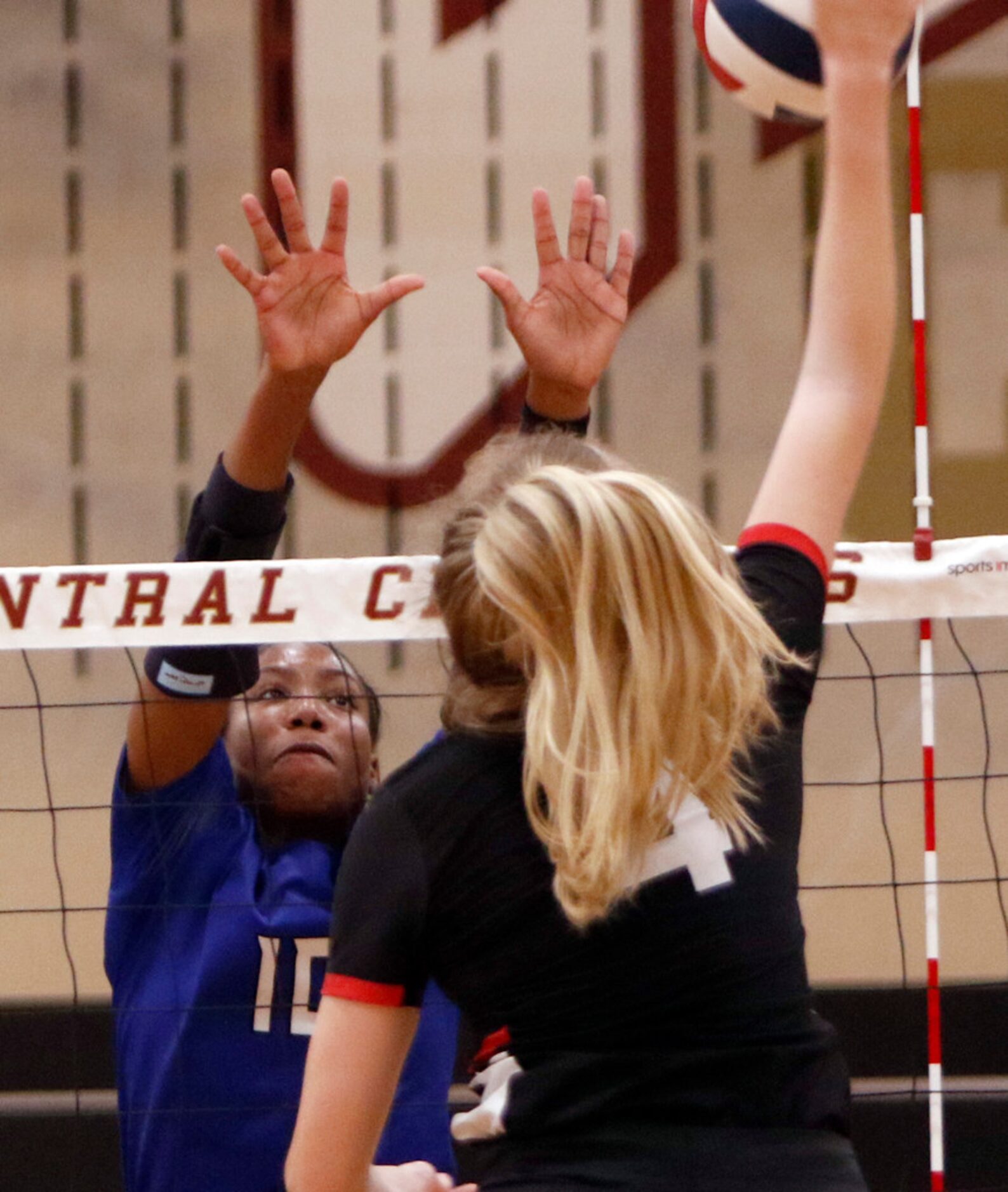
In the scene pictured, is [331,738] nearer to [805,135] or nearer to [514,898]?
[514,898]

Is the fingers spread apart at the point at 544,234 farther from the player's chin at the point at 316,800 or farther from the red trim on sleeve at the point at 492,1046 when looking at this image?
the red trim on sleeve at the point at 492,1046

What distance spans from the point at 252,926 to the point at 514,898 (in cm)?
109

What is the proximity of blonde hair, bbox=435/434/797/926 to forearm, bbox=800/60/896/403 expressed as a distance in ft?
0.80

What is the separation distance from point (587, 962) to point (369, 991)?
15 centimetres

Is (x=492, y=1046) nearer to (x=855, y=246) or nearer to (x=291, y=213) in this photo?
(x=855, y=246)

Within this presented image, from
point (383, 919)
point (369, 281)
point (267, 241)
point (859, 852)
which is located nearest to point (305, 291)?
point (267, 241)

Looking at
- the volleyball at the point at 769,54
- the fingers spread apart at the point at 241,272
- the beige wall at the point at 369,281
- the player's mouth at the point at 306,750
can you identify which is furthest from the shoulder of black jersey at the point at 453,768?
the beige wall at the point at 369,281

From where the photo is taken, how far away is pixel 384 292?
1.87 m

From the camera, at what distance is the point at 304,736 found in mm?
2219

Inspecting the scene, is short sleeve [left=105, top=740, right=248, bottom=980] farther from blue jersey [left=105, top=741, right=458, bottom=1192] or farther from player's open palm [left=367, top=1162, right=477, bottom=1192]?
player's open palm [left=367, top=1162, right=477, bottom=1192]

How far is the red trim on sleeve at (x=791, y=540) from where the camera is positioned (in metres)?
1.16

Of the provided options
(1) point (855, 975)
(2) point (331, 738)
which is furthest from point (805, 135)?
(2) point (331, 738)

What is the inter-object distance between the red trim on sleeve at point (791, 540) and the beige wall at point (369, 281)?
3538 mm

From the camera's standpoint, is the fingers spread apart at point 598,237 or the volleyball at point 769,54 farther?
the volleyball at point 769,54
